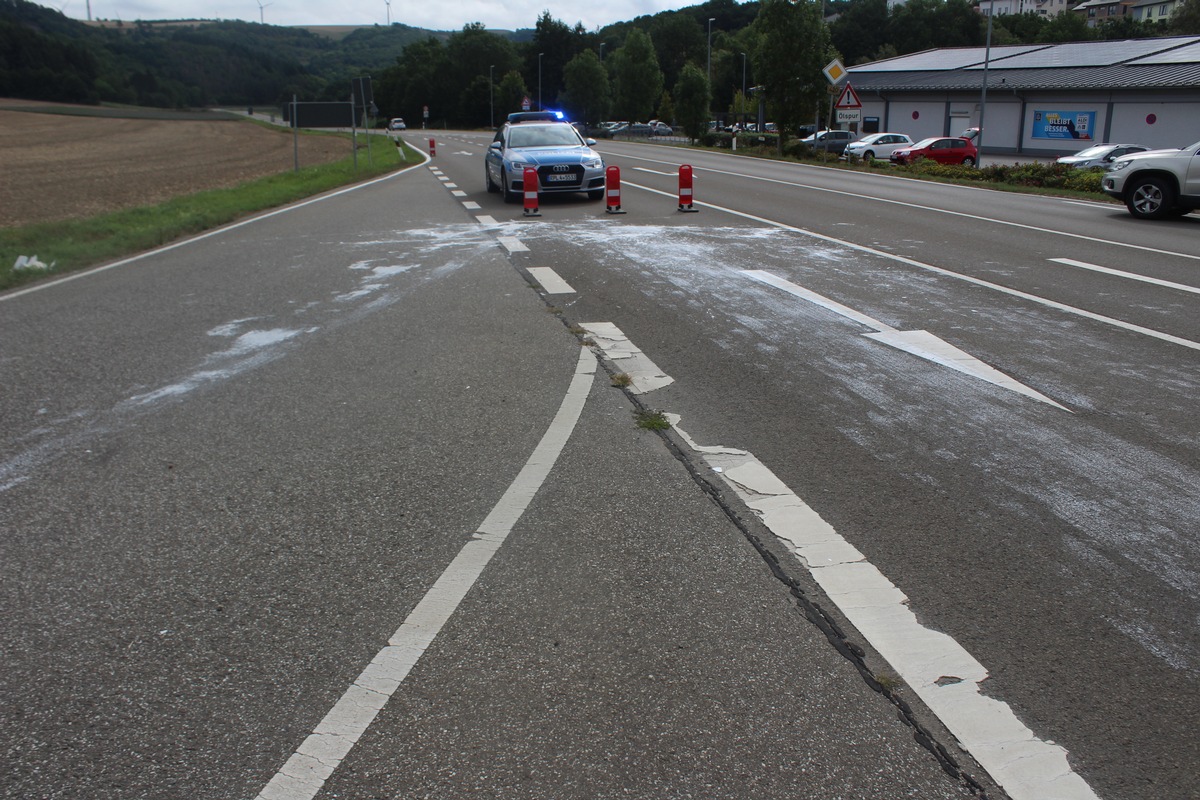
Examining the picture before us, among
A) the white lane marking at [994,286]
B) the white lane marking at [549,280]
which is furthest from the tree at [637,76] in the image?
the white lane marking at [549,280]

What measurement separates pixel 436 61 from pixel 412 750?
154m

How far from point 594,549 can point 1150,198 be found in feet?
53.9

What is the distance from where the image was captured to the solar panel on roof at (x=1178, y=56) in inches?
1876

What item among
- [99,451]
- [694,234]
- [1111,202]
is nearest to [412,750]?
[99,451]

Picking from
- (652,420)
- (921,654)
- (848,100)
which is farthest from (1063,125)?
(921,654)

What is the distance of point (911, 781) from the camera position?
2.66m

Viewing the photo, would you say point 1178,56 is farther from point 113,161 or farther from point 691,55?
point 691,55

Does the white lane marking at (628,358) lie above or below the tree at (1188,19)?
below

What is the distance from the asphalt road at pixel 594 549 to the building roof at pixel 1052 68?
3953cm

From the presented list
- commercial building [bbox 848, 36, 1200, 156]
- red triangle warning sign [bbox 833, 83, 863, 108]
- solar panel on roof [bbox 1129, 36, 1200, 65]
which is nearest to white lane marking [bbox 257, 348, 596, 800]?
red triangle warning sign [bbox 833, 83, 863, 108]

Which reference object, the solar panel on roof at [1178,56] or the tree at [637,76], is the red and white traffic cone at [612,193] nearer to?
the solar panel on roof at [1178,56]

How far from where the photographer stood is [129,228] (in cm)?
1792

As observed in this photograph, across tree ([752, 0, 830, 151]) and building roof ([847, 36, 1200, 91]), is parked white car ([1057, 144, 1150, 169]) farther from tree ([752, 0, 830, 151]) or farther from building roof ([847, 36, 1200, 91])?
tree ([752, 0, 830, 151])

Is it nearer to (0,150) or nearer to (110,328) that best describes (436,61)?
(0,150)
